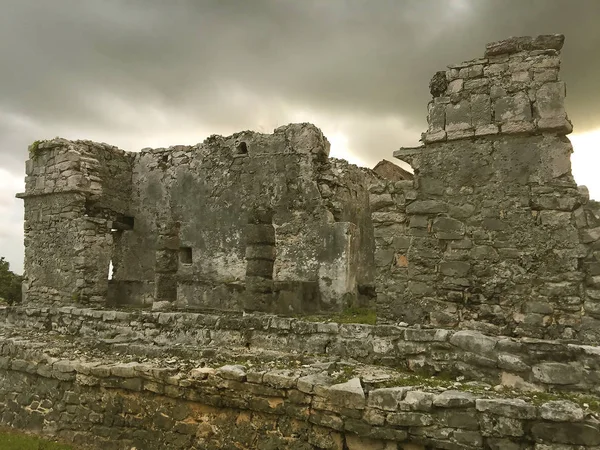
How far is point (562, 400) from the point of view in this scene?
395cm

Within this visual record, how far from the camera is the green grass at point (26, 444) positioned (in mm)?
5637

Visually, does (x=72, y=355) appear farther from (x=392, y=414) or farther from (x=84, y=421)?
(x=392, y=414)

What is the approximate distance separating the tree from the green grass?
1285cm

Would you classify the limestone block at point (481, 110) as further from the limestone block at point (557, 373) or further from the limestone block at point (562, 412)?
the limestone block at point (562, 412)

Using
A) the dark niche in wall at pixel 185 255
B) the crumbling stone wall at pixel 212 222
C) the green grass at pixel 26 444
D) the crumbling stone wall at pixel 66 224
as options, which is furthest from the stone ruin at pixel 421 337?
the dark niche in wall at pixel 185 255

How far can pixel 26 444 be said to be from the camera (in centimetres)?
573

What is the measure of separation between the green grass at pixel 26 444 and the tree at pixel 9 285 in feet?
42.2

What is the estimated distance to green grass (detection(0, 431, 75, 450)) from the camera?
5637 millimetres

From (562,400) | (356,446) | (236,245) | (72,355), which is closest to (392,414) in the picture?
(356,446)

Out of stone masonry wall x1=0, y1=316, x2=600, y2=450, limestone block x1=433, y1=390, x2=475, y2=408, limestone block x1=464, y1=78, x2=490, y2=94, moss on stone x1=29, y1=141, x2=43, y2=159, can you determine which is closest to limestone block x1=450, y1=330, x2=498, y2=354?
stone masonry wall x1=0, y1=316, x2=600, y2=450

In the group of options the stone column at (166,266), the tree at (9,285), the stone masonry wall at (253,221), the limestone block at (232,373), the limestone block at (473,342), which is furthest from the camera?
the tree at (9,285)

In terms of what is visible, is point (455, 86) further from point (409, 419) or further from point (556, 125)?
point (409, 419)

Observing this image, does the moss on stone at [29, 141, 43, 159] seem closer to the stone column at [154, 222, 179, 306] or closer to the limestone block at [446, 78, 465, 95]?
the stone column at [154, 222, 179, 306]

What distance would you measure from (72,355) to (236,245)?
5993 millimetres
